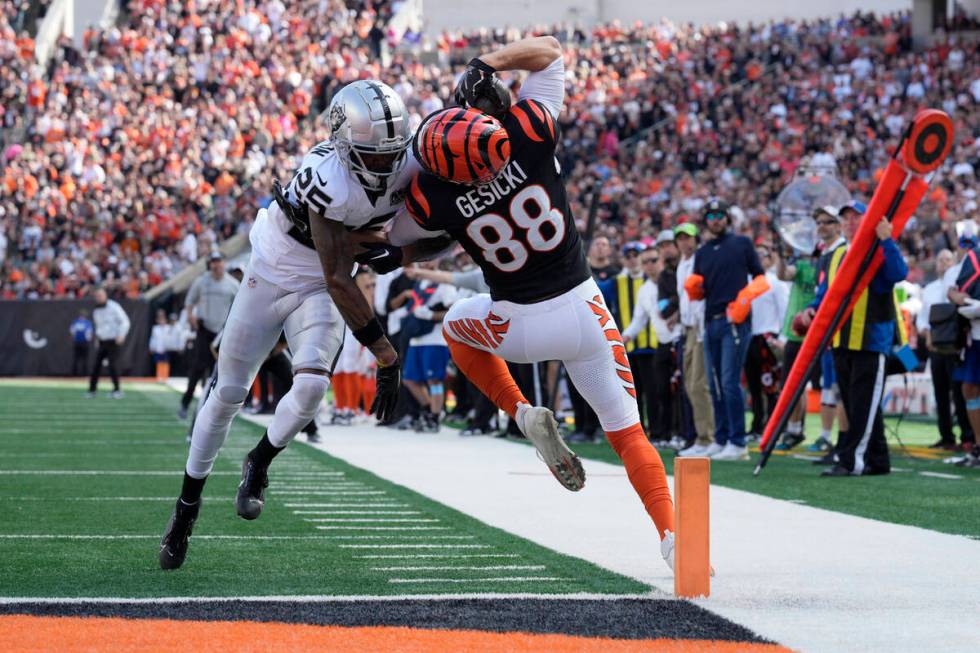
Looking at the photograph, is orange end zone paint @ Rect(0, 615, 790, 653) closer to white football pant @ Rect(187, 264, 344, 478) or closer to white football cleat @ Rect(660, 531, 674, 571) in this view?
white football cleat @ Rect(660, 531, 674, 571)

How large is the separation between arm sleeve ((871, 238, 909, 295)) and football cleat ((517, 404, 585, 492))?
4256 mm

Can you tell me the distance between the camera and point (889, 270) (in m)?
9.37

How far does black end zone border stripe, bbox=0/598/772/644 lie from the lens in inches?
171

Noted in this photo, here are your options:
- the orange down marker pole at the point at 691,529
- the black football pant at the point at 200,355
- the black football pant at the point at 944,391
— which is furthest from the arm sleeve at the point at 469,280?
the orange down marker pole at the point at 691,529

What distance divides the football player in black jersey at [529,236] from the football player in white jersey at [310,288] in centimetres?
16

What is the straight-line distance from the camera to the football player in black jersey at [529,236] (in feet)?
17.3

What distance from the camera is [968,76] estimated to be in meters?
29.8

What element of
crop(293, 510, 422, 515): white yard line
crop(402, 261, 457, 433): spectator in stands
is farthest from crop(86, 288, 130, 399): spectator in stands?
crop(293, 510, 422, 515): white yard line

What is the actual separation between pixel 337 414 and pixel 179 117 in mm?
18247

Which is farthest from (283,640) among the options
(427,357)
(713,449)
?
(427,357)

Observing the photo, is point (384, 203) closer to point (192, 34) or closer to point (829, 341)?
point (829, 341)

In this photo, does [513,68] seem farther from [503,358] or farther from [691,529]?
[691,529]

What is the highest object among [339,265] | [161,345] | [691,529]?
[339,265]

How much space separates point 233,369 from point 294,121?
28.1 m
